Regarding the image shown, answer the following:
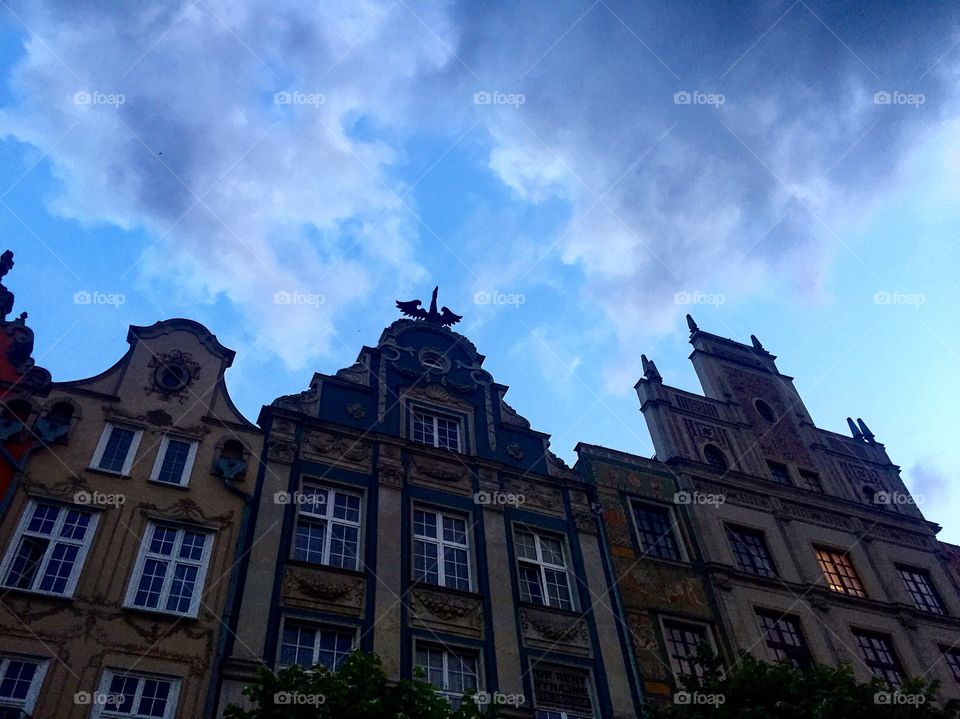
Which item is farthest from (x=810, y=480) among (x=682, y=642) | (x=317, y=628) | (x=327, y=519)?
(x=317, y=628)

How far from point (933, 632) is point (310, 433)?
19428 millimetres

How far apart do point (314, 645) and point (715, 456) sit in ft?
52.1

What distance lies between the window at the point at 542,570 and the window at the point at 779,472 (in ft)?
33.4

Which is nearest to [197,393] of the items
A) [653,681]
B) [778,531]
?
[653,681]

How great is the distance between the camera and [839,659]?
22.1 m

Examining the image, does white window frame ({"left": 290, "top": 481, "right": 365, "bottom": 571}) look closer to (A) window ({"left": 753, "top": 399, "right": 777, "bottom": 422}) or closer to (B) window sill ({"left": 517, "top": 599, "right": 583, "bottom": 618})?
(B) window sill ({"left": 517, "top": 599, "right": 583, "bottom": 618})

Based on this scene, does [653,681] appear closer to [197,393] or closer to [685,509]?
[685,509]

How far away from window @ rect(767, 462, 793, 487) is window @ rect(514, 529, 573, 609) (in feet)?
33.4

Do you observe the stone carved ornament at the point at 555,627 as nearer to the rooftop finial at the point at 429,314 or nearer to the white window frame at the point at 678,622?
the white window frame at the point at 678,622

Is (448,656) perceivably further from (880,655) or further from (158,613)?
(880,655)

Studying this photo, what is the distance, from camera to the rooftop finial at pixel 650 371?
95.6ft

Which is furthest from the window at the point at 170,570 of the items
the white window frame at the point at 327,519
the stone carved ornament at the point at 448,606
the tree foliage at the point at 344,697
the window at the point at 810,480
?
the window at the point at 810,480

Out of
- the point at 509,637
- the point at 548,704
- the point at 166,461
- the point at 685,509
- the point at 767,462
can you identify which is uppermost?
the point at 767,462

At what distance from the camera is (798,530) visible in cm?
2570
